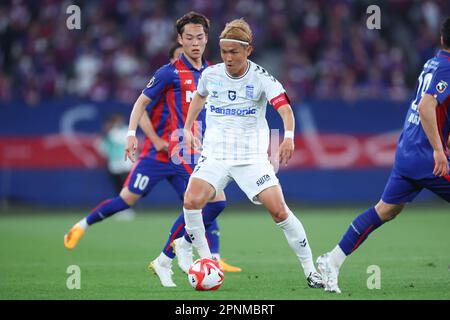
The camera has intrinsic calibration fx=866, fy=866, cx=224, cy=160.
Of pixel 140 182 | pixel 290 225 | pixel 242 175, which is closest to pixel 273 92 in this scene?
pixel 242 175

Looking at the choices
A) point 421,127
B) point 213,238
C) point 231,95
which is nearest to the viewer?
point 421,127

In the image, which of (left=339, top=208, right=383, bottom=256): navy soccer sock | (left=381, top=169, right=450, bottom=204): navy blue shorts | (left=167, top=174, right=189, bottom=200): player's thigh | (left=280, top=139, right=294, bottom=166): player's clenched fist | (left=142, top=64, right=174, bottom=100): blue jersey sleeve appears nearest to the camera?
(left=280, top=139, right=294, bottom=166): player's clenched fist

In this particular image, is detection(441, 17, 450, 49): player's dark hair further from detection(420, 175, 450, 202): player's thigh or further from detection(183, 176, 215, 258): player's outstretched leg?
detection(183, 176, 215, 258): player's outstretched leg

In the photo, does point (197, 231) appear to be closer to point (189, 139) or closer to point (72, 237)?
point (189, 139)

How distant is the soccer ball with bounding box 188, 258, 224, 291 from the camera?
27.5 feet

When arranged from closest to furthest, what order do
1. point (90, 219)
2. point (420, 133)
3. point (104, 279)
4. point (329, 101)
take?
point (420, 133) < point (104, 279) < point (90, 219) < point (329, 101)

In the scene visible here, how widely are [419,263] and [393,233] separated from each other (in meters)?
4.46

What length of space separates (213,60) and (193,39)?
521 inches

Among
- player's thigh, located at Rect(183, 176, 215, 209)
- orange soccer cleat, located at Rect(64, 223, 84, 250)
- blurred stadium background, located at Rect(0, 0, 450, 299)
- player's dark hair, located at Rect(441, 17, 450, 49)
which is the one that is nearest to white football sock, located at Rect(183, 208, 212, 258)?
player's thigh, located at Rect(183, 176, 215, 209)

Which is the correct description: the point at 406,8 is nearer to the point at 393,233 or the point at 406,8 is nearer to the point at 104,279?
the point at 393,233

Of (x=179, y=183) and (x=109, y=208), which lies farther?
(x=109, y=208)

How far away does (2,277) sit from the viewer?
9.71 m

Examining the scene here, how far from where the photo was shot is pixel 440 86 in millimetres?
7805
